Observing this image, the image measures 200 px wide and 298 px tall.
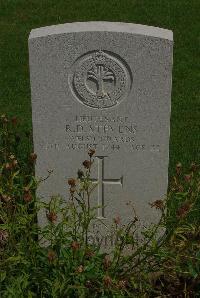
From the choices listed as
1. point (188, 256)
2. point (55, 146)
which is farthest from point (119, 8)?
point (188, 256)

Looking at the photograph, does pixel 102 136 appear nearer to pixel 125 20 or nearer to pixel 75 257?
pixel 75 257

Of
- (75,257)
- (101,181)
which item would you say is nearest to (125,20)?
(101,181)

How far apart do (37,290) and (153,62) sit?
1.50 meters

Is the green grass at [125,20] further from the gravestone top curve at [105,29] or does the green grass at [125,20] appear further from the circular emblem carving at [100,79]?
the gravestone top curve at [105,29]

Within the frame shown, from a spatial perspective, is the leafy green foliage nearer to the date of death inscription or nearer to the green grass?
the date of death inscription

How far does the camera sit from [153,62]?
374 cm

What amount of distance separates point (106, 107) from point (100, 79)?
185mm

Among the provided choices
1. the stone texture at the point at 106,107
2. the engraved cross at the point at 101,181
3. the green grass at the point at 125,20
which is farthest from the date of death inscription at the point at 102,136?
the green grass at the point at 125,20

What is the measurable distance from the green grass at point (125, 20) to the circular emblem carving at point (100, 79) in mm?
1761

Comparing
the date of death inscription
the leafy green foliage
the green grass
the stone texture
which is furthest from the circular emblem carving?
the green grass

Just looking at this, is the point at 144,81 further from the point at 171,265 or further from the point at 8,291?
the point at 8,291

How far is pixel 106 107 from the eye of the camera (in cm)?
391

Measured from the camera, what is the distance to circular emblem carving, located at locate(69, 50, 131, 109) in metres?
3.78

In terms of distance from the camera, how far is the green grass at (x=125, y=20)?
6.42 meters
